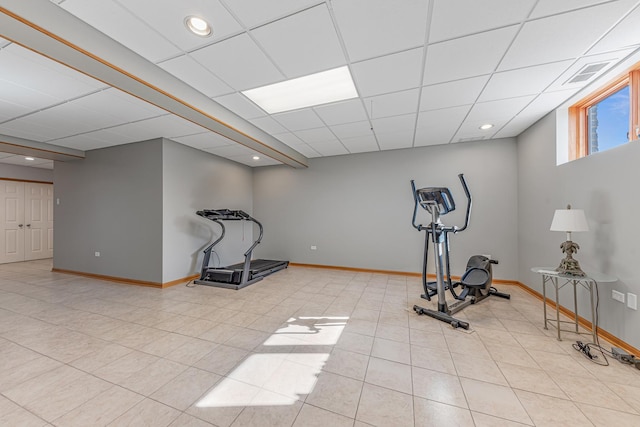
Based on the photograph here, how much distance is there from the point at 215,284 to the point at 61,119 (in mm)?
3394

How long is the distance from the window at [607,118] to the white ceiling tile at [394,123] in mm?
2019

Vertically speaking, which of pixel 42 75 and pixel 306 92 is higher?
pixel 306 92

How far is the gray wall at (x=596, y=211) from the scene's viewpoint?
2.25 meters

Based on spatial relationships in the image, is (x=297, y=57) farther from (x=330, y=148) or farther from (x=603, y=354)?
(x=603, y=354)

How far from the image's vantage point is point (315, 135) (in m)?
4.41

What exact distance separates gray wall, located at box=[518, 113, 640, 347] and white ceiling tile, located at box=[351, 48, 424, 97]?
2115 millimetres

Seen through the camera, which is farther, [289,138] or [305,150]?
[305,150]

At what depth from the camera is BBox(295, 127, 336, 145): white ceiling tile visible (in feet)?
13.8

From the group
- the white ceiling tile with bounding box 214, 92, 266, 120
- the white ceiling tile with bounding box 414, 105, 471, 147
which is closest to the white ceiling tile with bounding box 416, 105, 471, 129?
the white ceiling tile with bounding box 414, 105, 471, 147

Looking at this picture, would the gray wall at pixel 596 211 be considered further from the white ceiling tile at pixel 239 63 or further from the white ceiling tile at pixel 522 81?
the white ceiling tile at pixel 239 63

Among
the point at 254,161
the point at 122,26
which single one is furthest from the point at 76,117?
the point at 254,161

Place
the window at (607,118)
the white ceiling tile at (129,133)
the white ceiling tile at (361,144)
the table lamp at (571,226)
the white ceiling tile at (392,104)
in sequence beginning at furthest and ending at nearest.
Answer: the white ceiling tile at (361,144), the white ceiling tile at (129,133), the white ceiling tile at (392,104), the table lamp at (571,226), the window at (607,118)

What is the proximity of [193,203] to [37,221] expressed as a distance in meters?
6.26

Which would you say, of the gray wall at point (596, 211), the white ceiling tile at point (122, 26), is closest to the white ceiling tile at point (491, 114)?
the gray wall at point (596, 211)
